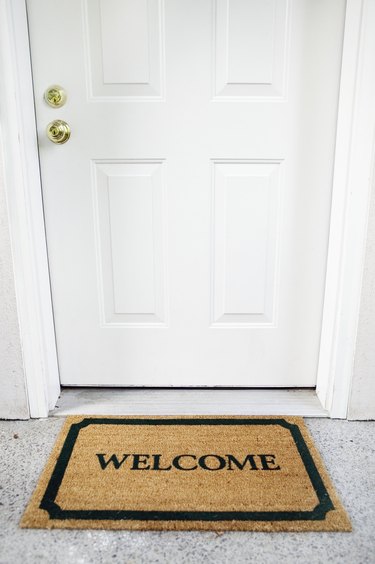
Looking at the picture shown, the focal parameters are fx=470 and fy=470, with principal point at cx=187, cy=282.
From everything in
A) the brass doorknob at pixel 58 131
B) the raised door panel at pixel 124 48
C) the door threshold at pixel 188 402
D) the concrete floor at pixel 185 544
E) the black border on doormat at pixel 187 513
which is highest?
the raised door panel at pixel 124 48

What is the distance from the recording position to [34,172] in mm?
1402

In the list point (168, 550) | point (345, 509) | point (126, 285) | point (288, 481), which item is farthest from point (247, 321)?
point (168, 550)

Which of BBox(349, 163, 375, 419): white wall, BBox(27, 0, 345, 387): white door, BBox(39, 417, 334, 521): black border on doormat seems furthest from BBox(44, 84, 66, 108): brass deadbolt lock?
→ BBox(39, 417, 334, 521): black border on doormat

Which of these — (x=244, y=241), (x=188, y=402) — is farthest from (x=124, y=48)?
(x=188, y=402)

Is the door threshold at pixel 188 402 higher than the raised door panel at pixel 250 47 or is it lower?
lower

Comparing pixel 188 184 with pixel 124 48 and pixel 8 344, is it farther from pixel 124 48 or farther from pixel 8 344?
pixel 8 344

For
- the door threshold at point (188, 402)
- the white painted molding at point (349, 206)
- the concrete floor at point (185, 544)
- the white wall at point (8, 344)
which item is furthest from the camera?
the door threshold at point (188, 402)

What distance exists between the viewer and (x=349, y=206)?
4.43 ft

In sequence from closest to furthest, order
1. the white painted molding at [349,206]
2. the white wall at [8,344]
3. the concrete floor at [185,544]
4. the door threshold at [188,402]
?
the concrete floor at [185,544] → the white painted molding at [349,206] → the white wall at [8,344] → the door threshold at [188,402]

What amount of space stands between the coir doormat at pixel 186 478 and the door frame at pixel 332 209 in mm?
202

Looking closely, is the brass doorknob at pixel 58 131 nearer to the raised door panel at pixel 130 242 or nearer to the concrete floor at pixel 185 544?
the raised door panel at pixel 130 242

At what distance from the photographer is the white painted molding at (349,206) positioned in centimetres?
126

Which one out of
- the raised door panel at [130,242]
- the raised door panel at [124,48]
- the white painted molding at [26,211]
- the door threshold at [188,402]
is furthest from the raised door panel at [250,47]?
the door threshold at [188,402]

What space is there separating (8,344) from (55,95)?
0.76 metres
